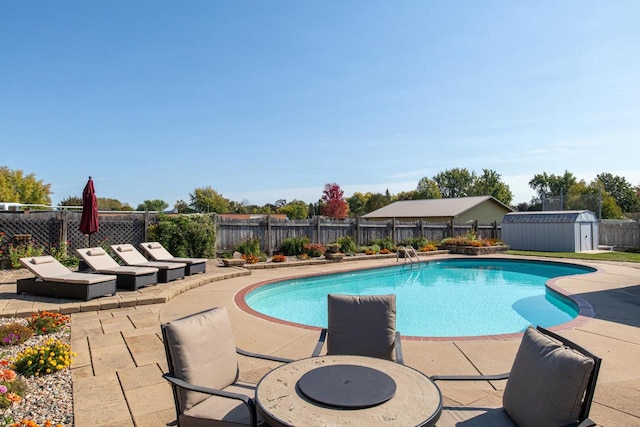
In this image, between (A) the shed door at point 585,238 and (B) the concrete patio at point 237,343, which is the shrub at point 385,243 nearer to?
(B) the concrete patio at point 237,343

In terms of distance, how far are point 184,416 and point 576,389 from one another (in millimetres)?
2176

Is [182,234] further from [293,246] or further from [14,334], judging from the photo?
[14,334]

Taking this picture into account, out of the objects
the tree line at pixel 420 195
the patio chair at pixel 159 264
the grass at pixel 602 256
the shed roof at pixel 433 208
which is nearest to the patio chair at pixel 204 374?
the patio chair at pixel 159 264

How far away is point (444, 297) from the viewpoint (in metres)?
9.35

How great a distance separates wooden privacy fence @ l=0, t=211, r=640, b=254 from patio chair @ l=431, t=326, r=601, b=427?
39.5 ft

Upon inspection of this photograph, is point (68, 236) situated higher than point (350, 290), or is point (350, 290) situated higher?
point (68, 236)

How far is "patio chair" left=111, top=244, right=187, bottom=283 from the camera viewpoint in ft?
28.1

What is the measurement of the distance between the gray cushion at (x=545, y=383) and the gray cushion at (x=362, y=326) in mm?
1044

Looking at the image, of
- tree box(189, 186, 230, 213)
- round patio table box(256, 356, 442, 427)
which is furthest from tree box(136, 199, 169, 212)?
round patio table box(256, 356, 442, 427)

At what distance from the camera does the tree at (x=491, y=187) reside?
59.8 m

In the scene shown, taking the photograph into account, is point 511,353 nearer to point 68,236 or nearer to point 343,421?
point 343,421

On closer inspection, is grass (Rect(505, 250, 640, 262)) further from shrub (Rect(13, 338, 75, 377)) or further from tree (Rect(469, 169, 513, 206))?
tree (Rect(469, 169, 513, 206))

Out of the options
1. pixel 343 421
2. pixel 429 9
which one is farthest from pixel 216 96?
pixel 343 421

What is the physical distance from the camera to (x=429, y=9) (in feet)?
30.2
